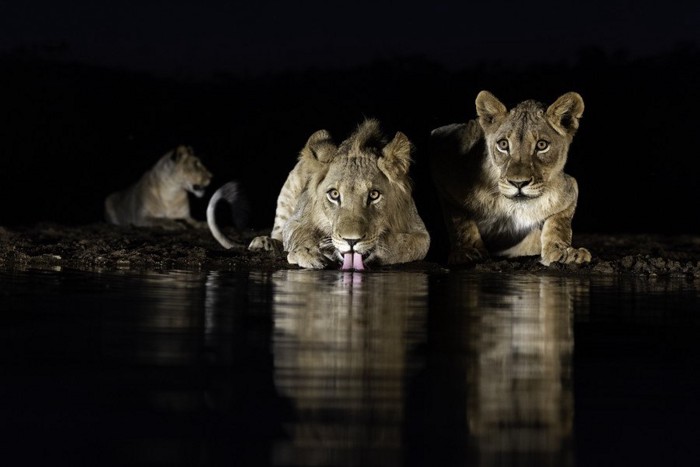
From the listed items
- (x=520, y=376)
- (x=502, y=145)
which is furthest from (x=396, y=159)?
(x=520, y=376)

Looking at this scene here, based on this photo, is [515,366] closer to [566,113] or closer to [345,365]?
[345,365]

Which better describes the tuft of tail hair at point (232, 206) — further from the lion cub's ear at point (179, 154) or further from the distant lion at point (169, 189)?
the lion cub's ear at point (179, 154)

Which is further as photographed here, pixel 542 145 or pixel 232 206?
pixel 232 206

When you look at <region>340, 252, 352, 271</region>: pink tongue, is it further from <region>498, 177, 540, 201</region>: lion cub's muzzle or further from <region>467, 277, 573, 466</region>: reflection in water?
<region>467, 277, 573, 466</region>: reflection in water

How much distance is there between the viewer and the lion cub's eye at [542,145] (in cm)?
920

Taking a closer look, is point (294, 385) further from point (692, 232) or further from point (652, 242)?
point (692, 232)

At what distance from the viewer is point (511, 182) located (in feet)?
29.1

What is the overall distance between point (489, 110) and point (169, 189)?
8.23m

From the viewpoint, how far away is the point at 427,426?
325cm

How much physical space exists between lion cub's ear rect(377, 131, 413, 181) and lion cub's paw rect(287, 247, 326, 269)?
2.57 ft

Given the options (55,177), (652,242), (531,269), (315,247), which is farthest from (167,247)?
(55,177)

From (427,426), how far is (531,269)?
19.7ft

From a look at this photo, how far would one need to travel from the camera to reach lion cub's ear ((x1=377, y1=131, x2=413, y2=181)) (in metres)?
9.03

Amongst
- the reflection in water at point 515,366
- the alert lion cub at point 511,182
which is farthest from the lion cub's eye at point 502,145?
the reflection in water at point 515,366
